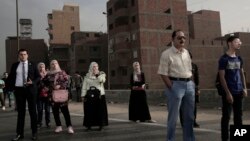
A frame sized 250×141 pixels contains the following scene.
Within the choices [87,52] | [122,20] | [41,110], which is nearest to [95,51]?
[87,52]

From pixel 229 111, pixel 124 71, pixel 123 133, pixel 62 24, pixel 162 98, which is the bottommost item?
pixel 123 133

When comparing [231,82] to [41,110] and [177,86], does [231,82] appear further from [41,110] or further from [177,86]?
[41,110]

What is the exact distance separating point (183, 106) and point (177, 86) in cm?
37

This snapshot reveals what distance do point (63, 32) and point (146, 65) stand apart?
4518cm

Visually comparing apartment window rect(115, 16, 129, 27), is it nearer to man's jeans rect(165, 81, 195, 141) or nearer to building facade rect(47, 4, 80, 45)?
building facade rect(47, 4, 80, 45)

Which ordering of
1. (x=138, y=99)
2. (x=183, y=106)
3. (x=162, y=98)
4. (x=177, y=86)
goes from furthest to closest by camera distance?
(x=162, y=98) < (x=138, y=99) < (x=183, y=106) < (x=177, y=86)

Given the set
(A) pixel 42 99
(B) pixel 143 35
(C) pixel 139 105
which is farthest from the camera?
(B) pixel 143 35

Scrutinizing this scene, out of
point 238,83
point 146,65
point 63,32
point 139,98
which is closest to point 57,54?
point 63,32

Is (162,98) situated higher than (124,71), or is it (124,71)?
(124,71)

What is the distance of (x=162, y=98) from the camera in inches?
760

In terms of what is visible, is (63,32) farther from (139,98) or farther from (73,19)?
(139,98)

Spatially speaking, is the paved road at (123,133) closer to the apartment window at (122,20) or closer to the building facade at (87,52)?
the apartment window at (122,20)

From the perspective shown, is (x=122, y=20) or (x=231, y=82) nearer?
(x=231, y=82)

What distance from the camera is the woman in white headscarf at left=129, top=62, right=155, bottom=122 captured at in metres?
12.6
